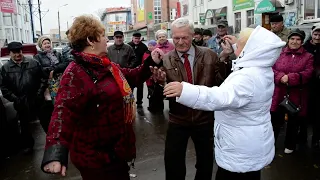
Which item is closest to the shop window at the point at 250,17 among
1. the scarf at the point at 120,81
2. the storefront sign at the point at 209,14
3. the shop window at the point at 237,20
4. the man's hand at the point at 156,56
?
the shop window at the point at 237,20

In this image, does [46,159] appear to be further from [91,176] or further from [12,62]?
[12,62]

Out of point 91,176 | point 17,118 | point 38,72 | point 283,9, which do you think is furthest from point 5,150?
point 283,9

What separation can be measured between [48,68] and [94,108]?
3.85 metres

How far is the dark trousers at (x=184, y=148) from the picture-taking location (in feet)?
10.5

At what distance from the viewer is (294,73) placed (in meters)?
4.50

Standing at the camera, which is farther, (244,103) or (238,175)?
(238,175)

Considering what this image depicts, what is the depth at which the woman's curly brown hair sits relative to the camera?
2.25 metres

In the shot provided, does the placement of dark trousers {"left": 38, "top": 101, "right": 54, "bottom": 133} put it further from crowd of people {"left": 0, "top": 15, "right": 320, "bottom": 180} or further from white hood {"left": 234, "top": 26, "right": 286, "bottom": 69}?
white hood {"left": 234, "top": 26, "right": 286, "bottom": 69}

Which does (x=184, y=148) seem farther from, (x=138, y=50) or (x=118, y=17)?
(x=118, y=17)

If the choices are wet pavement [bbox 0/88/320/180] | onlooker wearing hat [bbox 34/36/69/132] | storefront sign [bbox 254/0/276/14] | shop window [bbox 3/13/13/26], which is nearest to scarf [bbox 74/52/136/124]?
wet pavement [bbox 0/88/320/180]

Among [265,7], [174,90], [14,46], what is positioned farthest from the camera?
[265,7]

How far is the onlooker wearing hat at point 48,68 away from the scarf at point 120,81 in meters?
3.27

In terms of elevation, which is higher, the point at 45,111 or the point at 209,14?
the point at 209,14

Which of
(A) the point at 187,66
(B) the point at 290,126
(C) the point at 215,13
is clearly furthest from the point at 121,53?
(C) the point at 215,13
